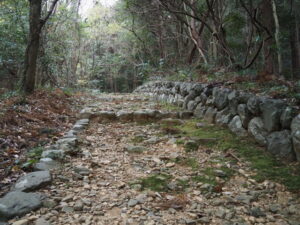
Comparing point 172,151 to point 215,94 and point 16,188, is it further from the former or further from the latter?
point 16,188

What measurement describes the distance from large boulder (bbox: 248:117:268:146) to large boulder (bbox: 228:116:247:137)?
0.60 feet

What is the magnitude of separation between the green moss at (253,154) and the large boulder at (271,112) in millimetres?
321

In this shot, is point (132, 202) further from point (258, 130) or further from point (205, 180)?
point (258, 130)

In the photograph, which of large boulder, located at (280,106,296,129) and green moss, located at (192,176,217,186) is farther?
large boulder, located at (280,106,296,129)

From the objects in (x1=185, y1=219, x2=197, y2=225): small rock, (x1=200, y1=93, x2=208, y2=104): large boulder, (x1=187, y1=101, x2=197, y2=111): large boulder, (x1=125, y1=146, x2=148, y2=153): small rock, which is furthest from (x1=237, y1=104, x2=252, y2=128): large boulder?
(x1=185, y1=219, x2=197, y2=225): small rock

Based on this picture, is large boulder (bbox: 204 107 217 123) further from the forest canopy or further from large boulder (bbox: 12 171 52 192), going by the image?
large boulder (bbox: 12 171 52 192)

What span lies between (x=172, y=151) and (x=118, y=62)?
15496 millimetres

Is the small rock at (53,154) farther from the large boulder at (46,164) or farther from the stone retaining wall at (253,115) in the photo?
the stone retaining wall at (253,115)

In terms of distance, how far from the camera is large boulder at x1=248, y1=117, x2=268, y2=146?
312 centimetres

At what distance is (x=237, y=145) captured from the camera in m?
3.32

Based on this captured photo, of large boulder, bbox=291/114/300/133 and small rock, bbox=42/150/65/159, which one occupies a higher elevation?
large boulder, bbox=291/114/300/133

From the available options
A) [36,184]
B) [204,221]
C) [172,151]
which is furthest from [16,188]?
[172,151]

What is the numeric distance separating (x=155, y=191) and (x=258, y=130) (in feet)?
5.50

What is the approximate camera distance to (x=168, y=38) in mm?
11172
